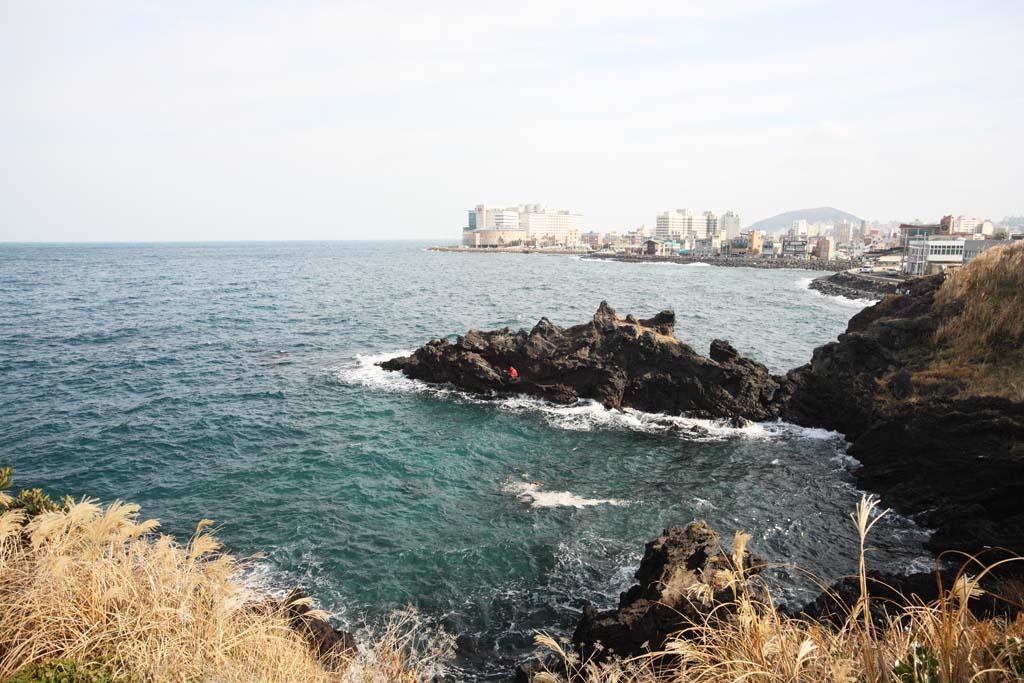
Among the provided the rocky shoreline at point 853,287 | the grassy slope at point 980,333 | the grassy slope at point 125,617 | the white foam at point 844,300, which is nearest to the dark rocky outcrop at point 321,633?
the grassy slope at point 125,617

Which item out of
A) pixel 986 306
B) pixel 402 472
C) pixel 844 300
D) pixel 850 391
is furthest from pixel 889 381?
pixel 844 300

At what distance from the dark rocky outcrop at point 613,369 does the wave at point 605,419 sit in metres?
0.64

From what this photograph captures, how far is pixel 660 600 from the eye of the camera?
1078cm

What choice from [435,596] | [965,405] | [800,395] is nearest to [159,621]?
[435,596]

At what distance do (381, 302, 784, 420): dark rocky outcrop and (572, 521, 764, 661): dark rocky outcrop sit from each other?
1547 cm

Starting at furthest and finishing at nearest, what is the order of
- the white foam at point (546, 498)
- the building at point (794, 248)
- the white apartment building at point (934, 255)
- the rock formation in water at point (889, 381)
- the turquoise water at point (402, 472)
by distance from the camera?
the building at point (794, 248) < the white apartment building at point (934, 255) < the white foam at point (546, 498) < the rock formation in water at point (889, 381) < the turquoise water at point (402, 472)

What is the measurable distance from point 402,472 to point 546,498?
580 centimetres

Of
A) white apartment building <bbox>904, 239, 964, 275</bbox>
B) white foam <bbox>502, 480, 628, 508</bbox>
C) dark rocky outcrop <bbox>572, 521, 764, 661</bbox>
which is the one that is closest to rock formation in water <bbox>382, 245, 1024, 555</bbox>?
dark rocky outcrop <bbox>572, 521, 764, 661</bbox>

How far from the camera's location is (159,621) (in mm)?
6637

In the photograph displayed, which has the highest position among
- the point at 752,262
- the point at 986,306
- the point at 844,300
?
the point at 752,262

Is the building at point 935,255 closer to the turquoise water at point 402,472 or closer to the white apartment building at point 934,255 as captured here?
the white apartment building at point 934,255

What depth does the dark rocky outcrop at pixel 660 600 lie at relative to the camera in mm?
10331

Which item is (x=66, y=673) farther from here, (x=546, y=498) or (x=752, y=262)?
(x=752, y=262)

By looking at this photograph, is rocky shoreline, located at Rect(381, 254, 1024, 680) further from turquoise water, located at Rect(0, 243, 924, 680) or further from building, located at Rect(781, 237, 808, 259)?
building, located at Rect(781, 237, 808, 259)
